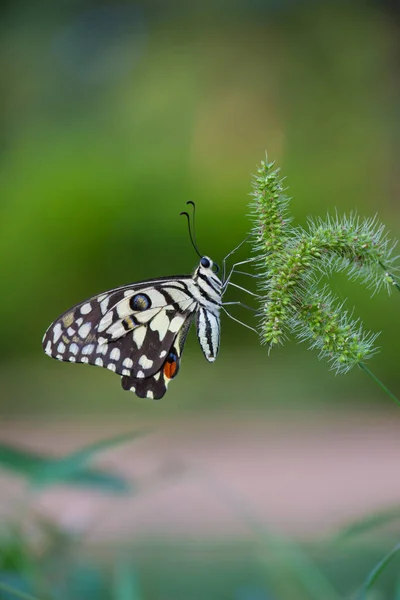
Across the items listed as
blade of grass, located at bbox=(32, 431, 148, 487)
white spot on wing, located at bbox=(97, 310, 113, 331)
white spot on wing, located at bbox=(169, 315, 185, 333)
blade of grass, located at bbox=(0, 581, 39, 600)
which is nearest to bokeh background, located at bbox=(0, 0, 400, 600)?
white spot on wing, located at bbox=(169, 315, 185, 333)

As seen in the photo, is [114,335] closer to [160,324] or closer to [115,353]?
[115,353]

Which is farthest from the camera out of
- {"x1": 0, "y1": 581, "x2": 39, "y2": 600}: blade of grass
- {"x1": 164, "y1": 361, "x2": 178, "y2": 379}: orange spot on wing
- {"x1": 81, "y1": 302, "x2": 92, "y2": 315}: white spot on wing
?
{"x1": 164, "y1": 361, "x2": 178, "y2": 379}: orange spot on wing

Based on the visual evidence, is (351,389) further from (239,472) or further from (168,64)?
(168,64)

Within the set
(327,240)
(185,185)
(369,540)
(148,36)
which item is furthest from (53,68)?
(327,240)

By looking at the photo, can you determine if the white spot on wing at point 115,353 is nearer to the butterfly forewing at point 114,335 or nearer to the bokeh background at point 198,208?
the butterfly forewing at point 114,335

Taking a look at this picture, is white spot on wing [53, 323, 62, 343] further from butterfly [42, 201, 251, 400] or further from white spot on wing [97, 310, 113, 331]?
white spot on wing [97, 310, 113, 331]

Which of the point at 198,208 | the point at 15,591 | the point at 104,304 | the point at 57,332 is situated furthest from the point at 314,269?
the point at 198,208

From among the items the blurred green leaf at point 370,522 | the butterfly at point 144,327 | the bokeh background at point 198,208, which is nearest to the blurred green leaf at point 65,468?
the blurred green leaf at point 370,522
